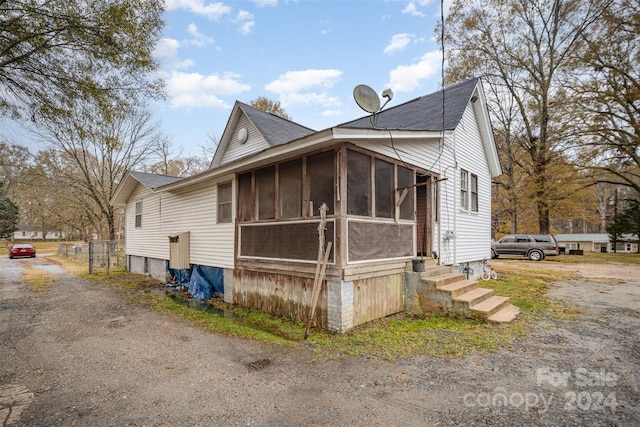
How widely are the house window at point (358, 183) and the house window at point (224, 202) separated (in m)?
4.17

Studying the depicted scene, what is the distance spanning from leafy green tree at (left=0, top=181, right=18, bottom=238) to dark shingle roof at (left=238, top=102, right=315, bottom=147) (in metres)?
36.4

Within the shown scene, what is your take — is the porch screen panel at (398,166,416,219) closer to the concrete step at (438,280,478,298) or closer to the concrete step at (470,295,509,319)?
the concrete step at (438,280,478,298)

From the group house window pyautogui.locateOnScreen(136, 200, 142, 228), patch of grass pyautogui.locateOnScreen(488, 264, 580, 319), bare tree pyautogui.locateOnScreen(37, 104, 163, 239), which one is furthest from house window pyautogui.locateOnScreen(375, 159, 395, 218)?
bare tree pyautogui.locateOnScreen(37, 104, 163, 239)

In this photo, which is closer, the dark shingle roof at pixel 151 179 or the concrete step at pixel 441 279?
the concrete step at pixel 441 279

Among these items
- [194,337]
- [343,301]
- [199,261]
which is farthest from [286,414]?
[199,261]

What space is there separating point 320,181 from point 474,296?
3959 mm

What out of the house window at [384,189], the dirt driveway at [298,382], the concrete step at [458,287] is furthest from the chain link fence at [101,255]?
the concrete step at [458,287]

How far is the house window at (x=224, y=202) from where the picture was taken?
858 cm

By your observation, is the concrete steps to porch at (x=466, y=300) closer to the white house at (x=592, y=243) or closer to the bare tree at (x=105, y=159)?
the bare tree at (x=105, y=159)

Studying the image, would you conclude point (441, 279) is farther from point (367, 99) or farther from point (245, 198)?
point (245, 198)

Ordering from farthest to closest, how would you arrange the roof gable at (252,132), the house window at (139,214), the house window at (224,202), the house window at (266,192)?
1. the house window at (139,214)
2. the roof gable at (252,132)
3. the house window at (224,202)
4. the house window at (266,192)

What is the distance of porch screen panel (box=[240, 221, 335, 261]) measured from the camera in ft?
19.5

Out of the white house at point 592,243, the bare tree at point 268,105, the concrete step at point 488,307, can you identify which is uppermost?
the bare tree at point 268,105

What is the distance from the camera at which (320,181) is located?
6.01 metres
